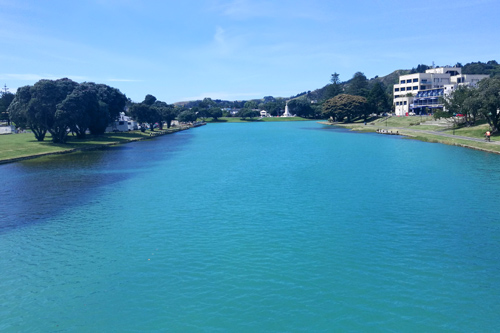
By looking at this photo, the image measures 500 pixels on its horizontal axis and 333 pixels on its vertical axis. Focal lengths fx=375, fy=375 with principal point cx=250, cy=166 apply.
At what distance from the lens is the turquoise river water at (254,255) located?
14.8 meters

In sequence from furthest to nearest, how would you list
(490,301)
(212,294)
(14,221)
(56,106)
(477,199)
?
1. (56,106)
2. (477,199)
3. (14,221)
4. (212,294)
5. (490,301)

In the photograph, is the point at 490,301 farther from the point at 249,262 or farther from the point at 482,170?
the point at 482,170

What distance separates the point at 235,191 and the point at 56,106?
175ft

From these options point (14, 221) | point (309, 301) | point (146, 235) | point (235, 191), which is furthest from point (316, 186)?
point (14, 221)

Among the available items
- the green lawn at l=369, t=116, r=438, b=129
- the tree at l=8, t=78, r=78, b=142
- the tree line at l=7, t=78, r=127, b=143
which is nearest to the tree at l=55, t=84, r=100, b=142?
the tree line at l=7, t=78, r=127, b=143

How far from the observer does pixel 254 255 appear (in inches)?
806

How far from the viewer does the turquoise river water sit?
1480cm

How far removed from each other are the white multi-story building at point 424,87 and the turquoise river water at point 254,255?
99.3 m

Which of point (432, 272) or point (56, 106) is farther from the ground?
point (56, 106)

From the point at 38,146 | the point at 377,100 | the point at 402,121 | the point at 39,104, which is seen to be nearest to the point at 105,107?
the point at 39,104

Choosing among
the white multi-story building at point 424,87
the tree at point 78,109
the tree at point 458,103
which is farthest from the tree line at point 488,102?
the tree at point 78,109

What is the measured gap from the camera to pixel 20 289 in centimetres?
1734

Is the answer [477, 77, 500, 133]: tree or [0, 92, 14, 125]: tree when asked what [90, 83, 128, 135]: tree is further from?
[477, 77, 500, 133]: tree

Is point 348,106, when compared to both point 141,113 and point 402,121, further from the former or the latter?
point 141,113
